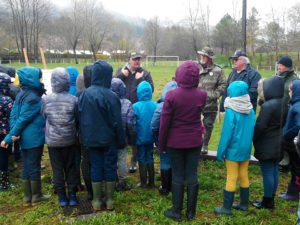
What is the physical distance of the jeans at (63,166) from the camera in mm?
4340

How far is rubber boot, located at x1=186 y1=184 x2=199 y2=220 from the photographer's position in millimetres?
4012

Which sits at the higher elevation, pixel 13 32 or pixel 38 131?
pixel 13 32

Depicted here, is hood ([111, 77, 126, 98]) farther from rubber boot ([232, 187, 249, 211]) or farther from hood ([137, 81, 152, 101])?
rubber boot ([232, 187, 249, 211])

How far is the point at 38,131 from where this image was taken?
177 inches

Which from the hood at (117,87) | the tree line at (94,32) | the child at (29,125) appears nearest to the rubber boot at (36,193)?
the child at (29,125)

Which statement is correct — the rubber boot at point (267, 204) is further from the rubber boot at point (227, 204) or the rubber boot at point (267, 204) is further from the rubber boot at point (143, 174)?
the rubber boot at point (143, 174)

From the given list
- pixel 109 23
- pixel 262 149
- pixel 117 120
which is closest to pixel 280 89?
pixel 262 149

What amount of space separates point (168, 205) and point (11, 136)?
2.29m

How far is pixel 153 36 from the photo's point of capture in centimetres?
8056

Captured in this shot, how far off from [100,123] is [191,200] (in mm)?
1462

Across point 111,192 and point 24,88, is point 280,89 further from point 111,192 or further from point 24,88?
point 24,88

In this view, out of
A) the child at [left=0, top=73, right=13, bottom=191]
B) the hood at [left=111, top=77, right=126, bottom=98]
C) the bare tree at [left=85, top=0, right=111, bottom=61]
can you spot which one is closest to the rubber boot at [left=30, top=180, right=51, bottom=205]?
the child at [left=0, top=73, right=13, bottom=191]

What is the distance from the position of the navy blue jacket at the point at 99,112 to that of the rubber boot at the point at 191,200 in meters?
1.14

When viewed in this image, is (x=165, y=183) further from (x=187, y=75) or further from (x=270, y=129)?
(x=187, y=75)
